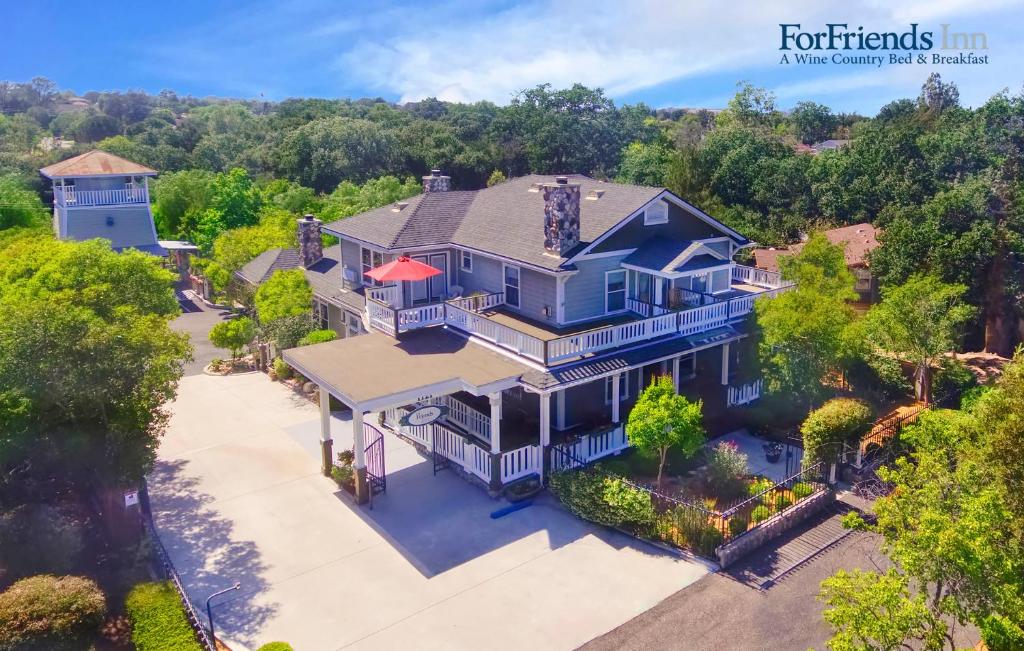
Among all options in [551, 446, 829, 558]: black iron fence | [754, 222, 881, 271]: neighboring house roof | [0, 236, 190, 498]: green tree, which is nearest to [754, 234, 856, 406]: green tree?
[551, 446, 829, 558]: black iron fence

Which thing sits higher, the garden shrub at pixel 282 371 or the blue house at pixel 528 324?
the blue house at pixel 528 324

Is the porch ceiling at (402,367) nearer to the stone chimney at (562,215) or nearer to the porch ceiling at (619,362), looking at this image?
the porch ceiling at (619,362)

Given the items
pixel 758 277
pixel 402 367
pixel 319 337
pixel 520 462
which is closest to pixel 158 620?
pixel 402 367

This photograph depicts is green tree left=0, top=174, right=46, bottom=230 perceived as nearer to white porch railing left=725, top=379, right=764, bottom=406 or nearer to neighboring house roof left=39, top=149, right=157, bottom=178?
neighboring house roof left=39, top=149, right=157, bottom=178

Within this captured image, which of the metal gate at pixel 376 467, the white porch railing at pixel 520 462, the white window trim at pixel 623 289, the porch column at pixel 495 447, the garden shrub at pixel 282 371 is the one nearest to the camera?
the porch column at pixel 495 447

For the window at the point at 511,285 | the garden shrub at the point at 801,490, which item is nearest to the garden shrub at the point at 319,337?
the window at the point at 511,285
